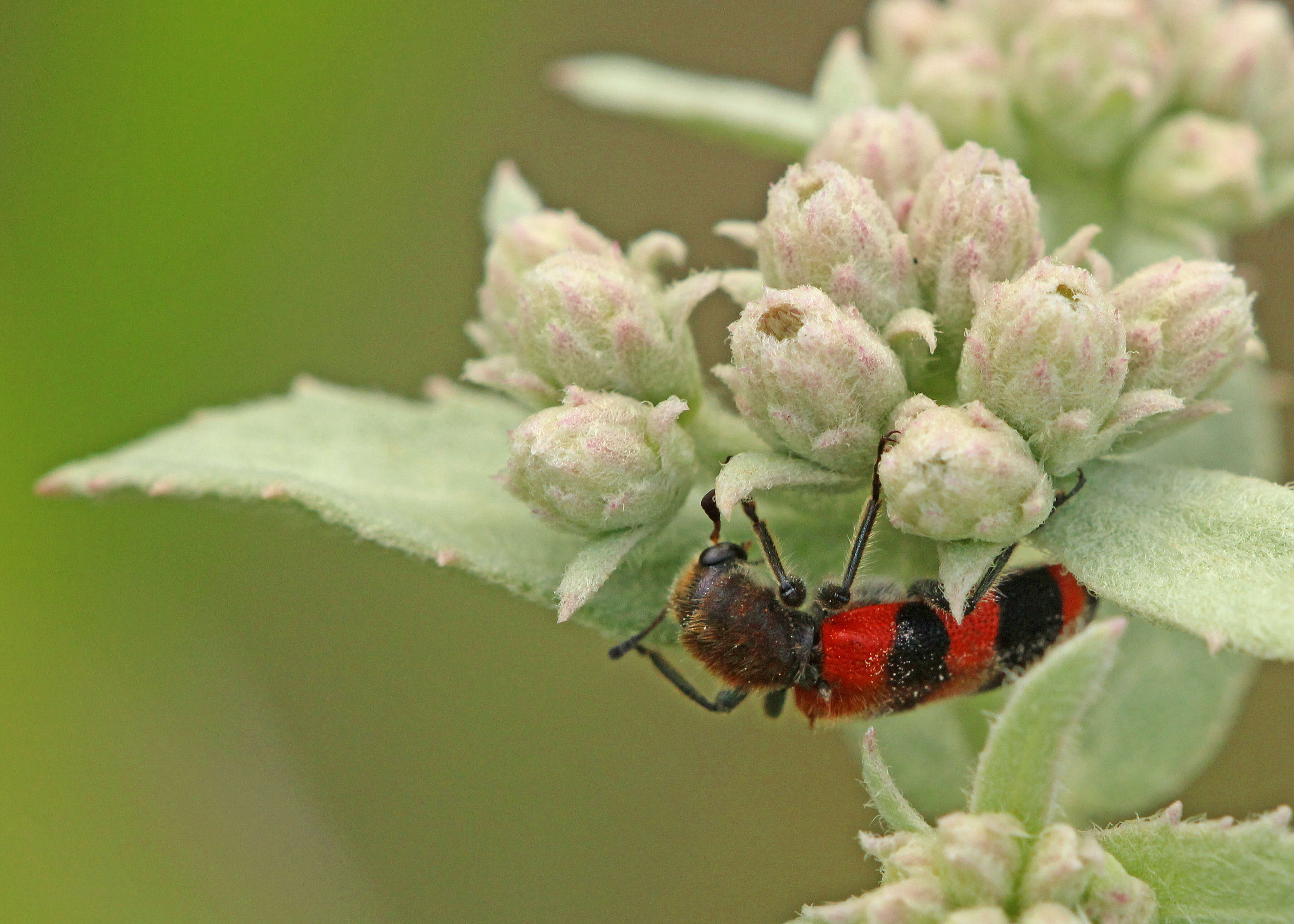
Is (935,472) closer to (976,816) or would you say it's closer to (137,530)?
(976,816)

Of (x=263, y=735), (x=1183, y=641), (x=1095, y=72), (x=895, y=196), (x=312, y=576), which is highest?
(x=1095, y=72)

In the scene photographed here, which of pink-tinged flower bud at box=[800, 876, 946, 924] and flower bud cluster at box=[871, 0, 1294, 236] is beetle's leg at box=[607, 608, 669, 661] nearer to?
pink-tinged flower bud at box=[800, 876, 946, 924]

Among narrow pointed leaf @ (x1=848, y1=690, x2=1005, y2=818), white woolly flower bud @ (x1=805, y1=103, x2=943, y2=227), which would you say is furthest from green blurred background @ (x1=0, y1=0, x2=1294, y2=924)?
white woolly flower bud @ (x1=805, y1=103, x2=943, y2=227)

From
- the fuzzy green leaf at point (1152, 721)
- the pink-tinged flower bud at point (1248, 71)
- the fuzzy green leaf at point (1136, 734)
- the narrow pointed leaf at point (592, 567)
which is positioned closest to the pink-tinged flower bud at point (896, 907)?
the narrow pointed leaf at point (592, 567)

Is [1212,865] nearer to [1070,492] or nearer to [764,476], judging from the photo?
[1070,492]

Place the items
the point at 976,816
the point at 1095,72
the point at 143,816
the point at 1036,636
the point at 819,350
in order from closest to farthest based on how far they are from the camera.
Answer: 1. the point at 976,816
2. the point at 819,350
3. the point at 1036,636
4. the point at 1095,72
5. the point at 143,816

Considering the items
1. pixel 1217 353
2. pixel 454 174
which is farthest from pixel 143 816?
pixel 1217 353

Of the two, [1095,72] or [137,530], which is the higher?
[1095,72]

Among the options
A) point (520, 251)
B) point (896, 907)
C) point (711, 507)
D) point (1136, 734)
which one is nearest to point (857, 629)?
point (711, 507)
